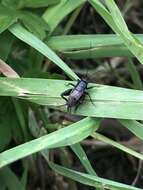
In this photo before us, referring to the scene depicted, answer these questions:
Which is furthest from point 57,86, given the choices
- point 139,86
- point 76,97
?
point 139,86

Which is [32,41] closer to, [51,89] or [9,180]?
[51,89]

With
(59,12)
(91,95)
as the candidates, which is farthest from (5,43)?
(91,95)

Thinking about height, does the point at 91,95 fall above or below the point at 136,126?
above

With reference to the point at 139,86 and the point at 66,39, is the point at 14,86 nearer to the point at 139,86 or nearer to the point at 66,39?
Answer: the point at 66,39

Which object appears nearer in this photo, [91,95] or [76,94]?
[91,95]

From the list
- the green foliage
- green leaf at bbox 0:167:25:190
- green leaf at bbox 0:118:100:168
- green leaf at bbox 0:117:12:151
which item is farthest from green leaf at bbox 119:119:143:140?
green leaf at bbox 0:167:25:190

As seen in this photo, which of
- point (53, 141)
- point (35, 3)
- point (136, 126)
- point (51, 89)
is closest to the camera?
point (53, 141)
